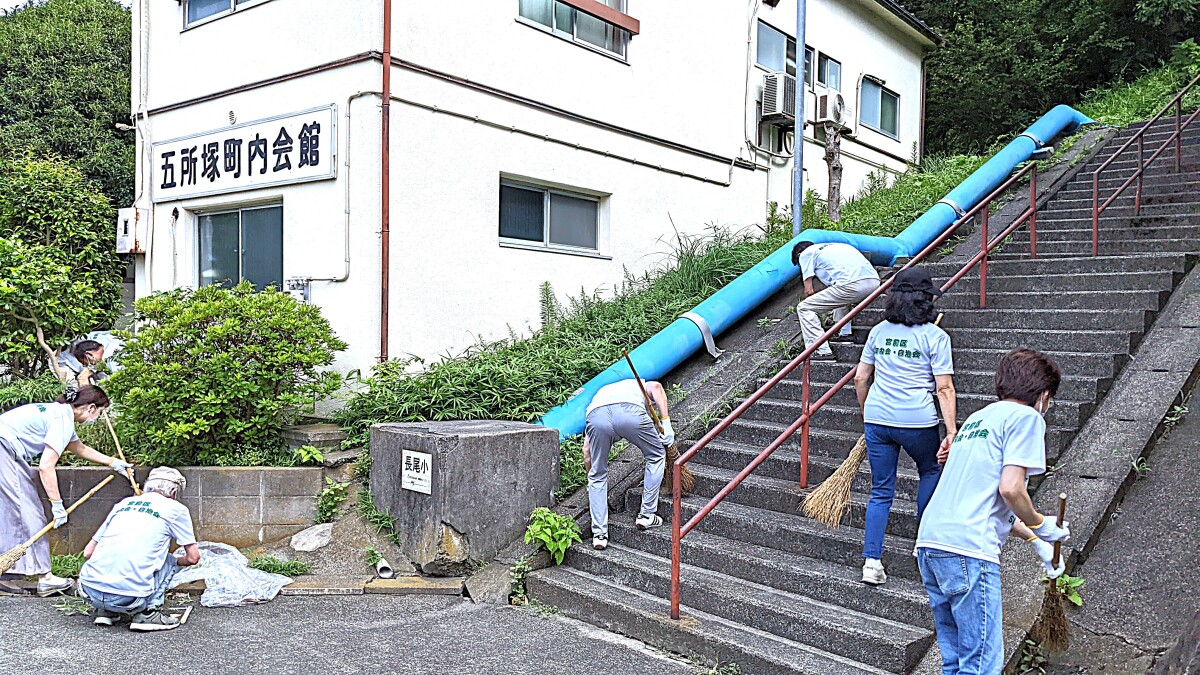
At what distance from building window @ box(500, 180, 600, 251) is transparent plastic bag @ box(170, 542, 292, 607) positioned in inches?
170

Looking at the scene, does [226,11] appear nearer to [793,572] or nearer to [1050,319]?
[793,572]

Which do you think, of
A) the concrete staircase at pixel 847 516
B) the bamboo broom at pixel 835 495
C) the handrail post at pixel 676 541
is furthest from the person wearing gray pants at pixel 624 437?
the bamboo broom at pixel 835 495

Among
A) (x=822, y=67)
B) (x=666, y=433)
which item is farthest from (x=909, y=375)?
(x=822, y=67)

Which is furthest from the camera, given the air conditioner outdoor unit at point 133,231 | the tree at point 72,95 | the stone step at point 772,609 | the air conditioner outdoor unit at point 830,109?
the tree at point 72,95

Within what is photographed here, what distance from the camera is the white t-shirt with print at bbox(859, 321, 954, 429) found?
15.4 feet

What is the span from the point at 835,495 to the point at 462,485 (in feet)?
8.10

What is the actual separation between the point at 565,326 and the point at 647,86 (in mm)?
3475

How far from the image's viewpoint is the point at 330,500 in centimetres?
688

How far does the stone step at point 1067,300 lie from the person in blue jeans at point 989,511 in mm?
3889

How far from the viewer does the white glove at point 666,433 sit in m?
6.00

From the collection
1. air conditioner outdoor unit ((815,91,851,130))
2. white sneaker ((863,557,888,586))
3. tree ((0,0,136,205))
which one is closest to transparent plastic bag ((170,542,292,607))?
white sneaker ((863,557,888,586))

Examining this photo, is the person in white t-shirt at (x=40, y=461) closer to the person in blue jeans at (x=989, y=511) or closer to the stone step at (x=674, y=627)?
the stone step at (x=674, y=627)

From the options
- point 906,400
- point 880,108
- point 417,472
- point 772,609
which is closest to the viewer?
point 906,400

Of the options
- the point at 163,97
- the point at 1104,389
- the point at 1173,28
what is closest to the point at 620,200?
the point at 163,97
